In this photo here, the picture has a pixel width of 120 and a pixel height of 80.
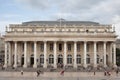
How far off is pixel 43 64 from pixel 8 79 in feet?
123

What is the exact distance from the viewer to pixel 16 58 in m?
82.7

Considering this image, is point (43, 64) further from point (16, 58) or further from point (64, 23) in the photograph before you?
point (64, 23)

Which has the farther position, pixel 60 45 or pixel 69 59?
pixel 60 45

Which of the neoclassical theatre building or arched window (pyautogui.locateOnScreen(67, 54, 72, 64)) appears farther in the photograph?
arched window (pyautogui.locateOnScreen(67, 54, 72, 64))

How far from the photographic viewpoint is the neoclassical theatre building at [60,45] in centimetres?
8188

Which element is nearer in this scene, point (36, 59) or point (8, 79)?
point (8, 79)

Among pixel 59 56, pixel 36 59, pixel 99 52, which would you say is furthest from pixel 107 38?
pixel 36 59

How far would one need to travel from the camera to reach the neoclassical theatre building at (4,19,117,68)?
81875mm

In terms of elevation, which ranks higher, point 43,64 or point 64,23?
point 64,23

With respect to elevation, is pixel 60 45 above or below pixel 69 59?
above

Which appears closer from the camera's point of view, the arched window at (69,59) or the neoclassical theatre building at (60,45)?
the neoclassical theatre building at (60,45)

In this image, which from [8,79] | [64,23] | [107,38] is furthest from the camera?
[64,23]

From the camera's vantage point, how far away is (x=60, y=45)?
85562 millimetres

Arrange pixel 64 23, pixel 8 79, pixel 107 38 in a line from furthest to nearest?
pixel 64 23, pixel 107 38, pixel 8 79
